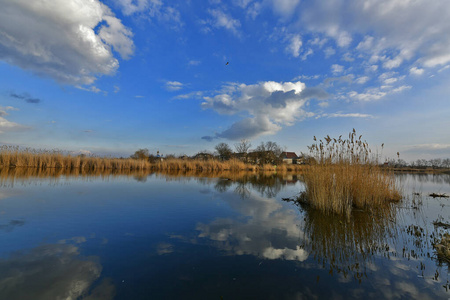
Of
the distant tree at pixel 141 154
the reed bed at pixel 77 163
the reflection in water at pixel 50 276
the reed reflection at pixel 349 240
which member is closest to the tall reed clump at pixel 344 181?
the reed reflection at pixel 349 240

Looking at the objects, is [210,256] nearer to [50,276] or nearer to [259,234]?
[259,234]

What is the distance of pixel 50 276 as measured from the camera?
6.91ft

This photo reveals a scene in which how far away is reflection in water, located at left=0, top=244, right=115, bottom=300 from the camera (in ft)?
6.03

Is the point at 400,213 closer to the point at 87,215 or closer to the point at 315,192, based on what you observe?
the point at 315,192

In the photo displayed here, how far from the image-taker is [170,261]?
98.7 inches

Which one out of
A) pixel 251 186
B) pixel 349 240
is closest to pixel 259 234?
pixel 349 240

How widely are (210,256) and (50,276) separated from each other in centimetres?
172

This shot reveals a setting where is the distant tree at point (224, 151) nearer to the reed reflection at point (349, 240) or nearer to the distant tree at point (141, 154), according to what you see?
the distant tree at point (141, 154)

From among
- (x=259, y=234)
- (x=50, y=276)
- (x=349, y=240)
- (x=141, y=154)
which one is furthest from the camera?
(x=141, y=154)

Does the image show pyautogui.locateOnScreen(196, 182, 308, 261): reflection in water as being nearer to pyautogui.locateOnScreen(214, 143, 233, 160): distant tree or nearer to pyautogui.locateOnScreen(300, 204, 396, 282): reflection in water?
pyautogui.locateOnScreen(300, 204, 396, 282): reflection in water

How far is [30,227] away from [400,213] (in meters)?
8.37

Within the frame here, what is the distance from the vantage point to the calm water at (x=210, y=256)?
1.99m

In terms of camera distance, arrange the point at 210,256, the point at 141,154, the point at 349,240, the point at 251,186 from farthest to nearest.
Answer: the point at 141,154 < the point at 251,186 < the point at 349,240 < the point at 210,256

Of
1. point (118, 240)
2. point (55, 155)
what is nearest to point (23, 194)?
point (118, 240)
